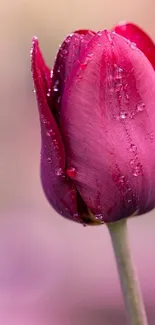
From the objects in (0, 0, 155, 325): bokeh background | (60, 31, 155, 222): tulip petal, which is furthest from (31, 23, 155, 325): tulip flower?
(0, 0, 155, 325): bokeh background

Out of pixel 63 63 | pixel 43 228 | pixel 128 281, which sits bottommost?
pixel 43 228

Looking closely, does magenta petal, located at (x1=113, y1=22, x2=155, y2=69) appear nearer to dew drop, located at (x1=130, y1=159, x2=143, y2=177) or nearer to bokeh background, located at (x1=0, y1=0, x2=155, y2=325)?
dew drop, located at (x1=130, y1=159, x2=143, y2=177)

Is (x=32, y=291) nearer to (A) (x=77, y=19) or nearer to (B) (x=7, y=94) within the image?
(B) (x=7, y=94)

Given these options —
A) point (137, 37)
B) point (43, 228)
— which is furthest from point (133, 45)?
point (43, 228)

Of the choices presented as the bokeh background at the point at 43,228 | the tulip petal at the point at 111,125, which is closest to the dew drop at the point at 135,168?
the tulip petal at the point at 111,125

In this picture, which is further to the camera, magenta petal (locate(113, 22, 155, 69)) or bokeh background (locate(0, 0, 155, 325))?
bokeh background (locate(0, 0, 155, 325))

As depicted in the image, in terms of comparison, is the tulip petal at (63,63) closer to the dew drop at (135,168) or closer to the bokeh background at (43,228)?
the dew drop at (135,168)

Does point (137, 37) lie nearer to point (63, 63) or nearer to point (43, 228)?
point (63, 63)
